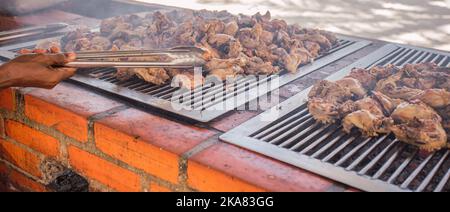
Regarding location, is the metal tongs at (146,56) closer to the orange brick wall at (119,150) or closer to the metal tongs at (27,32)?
the orange brick wall at (119,150)

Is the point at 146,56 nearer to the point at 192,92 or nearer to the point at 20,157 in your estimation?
the point at 192,92

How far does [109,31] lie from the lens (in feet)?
→ 10.8

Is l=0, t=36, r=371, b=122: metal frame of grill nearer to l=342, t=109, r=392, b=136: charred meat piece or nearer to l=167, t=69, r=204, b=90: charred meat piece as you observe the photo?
l=167, t=69, r=204, b=90: charred meat piece

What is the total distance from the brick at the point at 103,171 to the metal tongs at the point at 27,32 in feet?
4.85

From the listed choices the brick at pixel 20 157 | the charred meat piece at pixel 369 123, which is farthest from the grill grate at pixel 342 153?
the brick at pixel 20 157

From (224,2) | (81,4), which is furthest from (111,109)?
(224,2)

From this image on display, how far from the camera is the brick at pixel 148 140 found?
190cm

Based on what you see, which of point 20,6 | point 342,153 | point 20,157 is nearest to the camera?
point 342,153

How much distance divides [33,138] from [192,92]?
97cm

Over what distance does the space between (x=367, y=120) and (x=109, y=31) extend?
2079 mm

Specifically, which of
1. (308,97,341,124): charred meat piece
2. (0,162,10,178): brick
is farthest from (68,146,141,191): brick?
(308,97,341,124): charred meat piece

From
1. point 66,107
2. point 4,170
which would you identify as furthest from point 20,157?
→ point 66,107

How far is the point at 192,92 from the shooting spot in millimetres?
2461

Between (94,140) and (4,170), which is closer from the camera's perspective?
(94,140)
